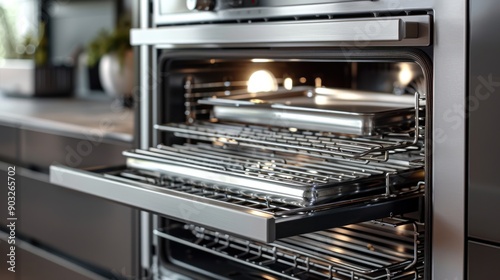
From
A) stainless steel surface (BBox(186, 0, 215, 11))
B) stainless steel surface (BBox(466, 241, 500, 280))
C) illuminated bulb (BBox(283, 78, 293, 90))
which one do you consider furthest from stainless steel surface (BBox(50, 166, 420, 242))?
illuminated bulb (BBox(283, 78, 293, 90))

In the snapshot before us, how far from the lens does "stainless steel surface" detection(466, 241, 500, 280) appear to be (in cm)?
89

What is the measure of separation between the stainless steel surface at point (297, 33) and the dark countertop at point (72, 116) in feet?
0.99

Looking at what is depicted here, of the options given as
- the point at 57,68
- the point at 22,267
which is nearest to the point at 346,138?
the point at 22,267

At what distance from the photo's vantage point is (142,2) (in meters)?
1.43

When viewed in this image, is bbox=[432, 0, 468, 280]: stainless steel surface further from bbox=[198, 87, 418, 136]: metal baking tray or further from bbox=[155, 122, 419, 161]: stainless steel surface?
bbox=[198, 87, 418, 136]: metal baking tray

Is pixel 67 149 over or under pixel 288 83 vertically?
under

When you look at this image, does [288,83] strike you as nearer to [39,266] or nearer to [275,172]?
[275,172]

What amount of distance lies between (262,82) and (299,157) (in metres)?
0.24

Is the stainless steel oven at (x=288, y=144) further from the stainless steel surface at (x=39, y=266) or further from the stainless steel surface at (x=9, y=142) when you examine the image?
the stainless steel surface at (x=9, y=142)

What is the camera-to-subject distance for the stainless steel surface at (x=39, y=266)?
1.69 meters

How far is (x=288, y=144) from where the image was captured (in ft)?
3.65

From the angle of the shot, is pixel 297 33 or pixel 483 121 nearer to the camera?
pixel 483 121

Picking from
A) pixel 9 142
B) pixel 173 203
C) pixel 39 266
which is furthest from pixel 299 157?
pixel 9 142

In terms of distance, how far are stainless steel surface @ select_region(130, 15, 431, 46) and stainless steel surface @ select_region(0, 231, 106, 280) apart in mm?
605
